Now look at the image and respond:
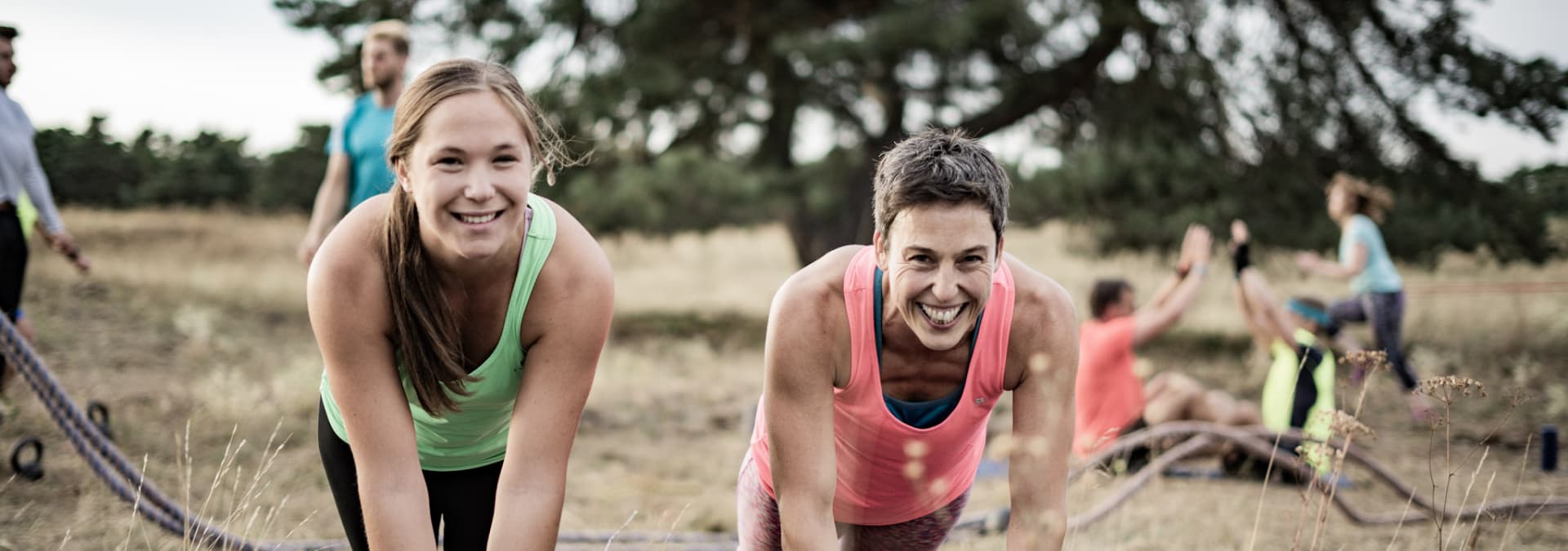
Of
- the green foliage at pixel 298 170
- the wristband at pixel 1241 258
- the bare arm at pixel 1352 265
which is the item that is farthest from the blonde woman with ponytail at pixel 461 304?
the green foliage at pixel 298 170

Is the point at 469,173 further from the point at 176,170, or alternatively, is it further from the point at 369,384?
the point at 176,170

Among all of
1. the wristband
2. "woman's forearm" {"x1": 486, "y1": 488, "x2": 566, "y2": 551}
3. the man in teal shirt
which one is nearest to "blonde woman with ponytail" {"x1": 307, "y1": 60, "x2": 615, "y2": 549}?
"woman's forearm" {"x1": 486, "y1": 488, "x2": 566, "y2": 551}

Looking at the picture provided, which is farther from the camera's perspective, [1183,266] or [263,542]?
[1183,266]

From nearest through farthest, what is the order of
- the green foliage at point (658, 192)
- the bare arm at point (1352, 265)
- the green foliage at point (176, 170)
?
the bare arm at point (1352, 265), the green foliage at point (176, 170), the green foliage at point (658, 192)

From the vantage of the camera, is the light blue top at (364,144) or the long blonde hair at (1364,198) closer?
the light blue top at (364,144)

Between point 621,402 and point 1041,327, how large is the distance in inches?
211

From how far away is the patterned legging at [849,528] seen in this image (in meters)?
2.42

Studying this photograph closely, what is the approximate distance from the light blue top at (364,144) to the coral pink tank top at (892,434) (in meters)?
2.93

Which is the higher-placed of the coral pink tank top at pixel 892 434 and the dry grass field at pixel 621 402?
the coral pink tank top at pixel 892 434

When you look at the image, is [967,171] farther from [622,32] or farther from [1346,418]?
[622,32]

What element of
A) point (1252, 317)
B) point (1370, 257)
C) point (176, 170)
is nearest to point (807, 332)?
point (1252, 317)

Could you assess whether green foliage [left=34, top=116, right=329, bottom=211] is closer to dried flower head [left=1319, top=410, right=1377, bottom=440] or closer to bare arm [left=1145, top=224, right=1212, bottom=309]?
bare arm [left=1145, top=224, right=1212, bottom=309]

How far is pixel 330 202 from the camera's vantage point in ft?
15.5

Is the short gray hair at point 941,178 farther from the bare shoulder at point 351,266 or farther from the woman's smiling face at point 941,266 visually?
the bare shoulder at point 351,266
